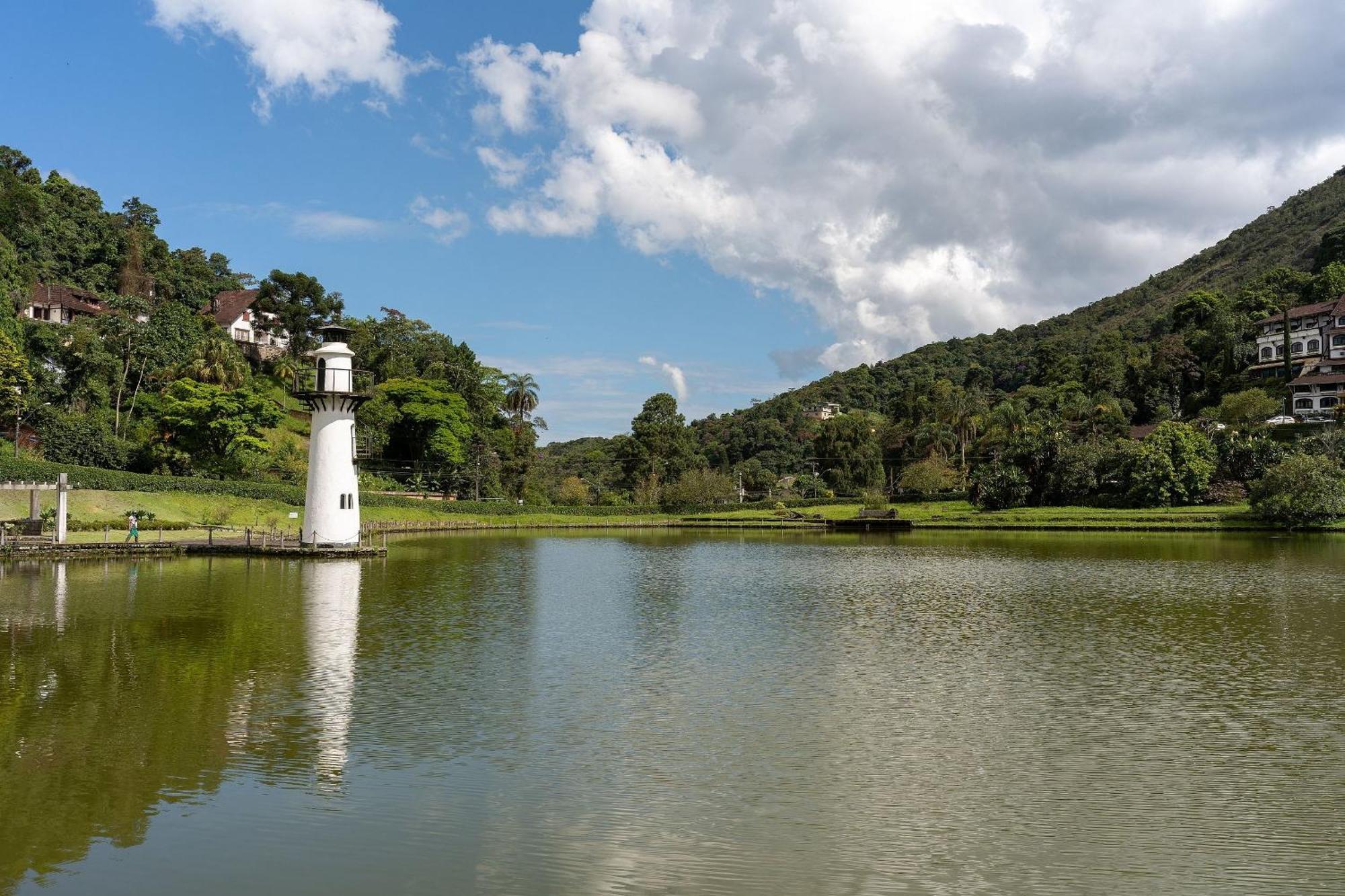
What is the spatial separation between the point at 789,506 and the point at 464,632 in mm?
78316

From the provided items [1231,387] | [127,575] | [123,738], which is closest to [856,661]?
[123,738]

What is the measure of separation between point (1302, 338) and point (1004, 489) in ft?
165

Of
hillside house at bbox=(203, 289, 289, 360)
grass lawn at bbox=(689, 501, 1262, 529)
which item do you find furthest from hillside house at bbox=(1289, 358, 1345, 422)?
hillside house at bbox=(203, 289, 289, 360)

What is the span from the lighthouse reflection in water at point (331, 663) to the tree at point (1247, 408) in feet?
287

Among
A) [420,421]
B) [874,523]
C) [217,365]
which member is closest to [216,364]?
[217,365]

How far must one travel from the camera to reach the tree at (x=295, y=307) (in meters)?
108

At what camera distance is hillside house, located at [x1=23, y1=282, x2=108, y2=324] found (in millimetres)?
87688

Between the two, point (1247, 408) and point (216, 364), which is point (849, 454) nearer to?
point (1247, 408)

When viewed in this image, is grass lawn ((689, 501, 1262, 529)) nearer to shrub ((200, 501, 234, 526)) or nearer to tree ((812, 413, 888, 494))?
tree ((812, 413, 888, 494))

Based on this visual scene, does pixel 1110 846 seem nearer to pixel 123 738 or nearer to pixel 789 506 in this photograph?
pixel 123 738

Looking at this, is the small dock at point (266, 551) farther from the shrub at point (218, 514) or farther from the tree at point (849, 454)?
the tree at point (849, 454)

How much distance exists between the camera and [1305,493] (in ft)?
218

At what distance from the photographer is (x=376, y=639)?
963 inches

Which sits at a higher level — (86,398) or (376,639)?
(86,398)
